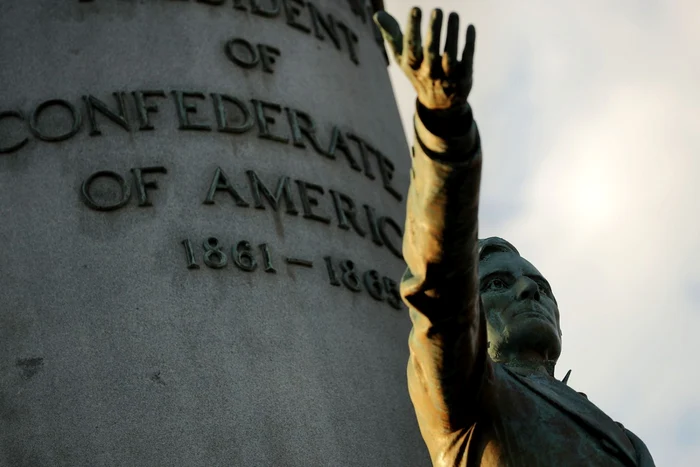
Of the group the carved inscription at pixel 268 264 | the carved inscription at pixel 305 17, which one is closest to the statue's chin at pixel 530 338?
the carved inscription at pixel 268 264

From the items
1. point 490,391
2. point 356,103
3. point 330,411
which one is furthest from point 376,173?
point 490,391

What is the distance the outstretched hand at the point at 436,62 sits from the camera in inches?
156

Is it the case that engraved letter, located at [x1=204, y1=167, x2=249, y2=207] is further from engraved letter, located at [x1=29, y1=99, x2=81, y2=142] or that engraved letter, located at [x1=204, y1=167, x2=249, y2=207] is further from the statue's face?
the statue's face

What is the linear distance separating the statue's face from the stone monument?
2.45 metres

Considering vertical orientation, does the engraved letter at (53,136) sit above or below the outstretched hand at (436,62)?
above

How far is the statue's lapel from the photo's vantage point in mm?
4625

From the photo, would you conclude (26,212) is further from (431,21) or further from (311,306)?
(431,21)

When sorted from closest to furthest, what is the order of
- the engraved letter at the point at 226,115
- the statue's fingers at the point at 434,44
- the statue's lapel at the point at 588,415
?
the statue's fingers at the point at 434,44 → the statue's lapel at the point at 588,415 → the engraved letter at the point at 226,115

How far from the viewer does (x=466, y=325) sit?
4348 mm

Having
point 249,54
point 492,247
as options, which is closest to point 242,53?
point 249,54

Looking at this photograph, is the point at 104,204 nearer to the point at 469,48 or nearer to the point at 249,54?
the point at 249,54

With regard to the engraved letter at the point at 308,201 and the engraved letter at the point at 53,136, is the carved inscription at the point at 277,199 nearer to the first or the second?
the engraved letter at the point at 308,201

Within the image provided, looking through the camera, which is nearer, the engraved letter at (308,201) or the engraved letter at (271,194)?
the engraved letter at (271,194)

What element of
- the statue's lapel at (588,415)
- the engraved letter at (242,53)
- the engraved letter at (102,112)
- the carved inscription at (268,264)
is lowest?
the statue's lapel at (588,415)
